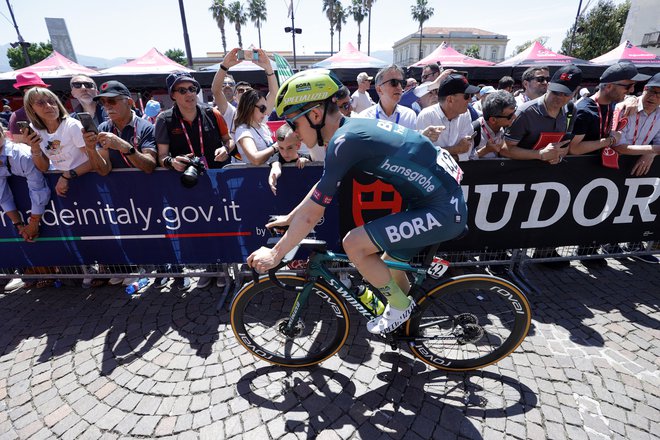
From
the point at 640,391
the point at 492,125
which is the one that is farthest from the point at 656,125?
the point at 640,391

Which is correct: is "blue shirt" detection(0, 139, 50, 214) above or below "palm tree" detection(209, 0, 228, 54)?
below

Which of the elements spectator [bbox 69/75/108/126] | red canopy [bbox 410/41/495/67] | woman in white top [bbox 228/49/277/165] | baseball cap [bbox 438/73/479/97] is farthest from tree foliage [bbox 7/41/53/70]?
baseball cap [bbox 438/73/479/97]

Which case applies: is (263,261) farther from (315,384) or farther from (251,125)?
(251,125)

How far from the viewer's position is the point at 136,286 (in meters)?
4.48

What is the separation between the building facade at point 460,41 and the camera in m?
105

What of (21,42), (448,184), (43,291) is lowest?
(43,291)

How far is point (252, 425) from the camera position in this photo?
2600mm

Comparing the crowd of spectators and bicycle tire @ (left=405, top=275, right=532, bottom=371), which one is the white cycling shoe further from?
the crowd of spectators

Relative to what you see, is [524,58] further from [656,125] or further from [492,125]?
[492,125]

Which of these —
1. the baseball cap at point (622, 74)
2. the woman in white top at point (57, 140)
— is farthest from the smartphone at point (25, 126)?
the baseball cap at point (622, 74)

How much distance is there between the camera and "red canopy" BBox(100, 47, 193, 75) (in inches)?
552

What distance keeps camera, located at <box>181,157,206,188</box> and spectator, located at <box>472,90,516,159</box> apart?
3.29 m

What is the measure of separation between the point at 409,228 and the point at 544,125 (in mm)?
2697

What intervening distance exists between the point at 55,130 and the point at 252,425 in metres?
3.86
